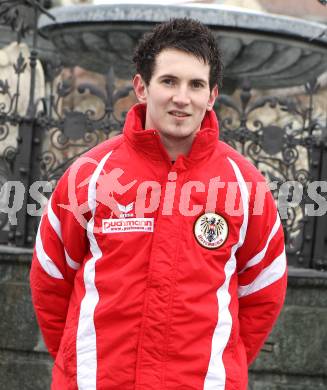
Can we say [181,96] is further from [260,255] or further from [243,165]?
[260,255]

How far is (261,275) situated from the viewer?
3.37 meters

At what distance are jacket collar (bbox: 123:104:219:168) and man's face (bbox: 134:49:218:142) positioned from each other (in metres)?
0.04

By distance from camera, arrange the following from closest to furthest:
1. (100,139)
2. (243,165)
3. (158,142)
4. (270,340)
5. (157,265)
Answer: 1. (157,265)
2. (158,142)
3. (243,165)
4. (270,340)
5. (100,139)

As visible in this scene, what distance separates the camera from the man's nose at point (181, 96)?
123 inches

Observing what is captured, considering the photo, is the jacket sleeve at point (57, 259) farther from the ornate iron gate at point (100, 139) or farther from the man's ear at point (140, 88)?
the ornate iron gate at point (100, 139)

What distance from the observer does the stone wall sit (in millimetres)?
5625

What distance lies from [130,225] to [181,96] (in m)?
0.42

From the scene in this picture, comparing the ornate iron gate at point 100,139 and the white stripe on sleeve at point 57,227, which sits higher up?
the ornate iron gate at point 100,139

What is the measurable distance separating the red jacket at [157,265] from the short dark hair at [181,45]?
147mm

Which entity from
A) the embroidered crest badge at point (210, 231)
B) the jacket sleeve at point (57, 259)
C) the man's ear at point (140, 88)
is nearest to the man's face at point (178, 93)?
the man's ear at point (140, 88)

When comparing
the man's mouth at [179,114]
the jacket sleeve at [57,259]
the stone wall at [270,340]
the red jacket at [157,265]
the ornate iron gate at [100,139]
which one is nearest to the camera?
the red jacket at [157,265]

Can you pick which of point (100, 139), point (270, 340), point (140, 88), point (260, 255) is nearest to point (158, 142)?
point (140, 88)

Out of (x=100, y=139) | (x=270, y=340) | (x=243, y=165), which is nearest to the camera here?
(x=243, y=165)

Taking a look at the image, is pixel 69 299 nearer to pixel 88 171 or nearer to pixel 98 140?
pixel 88 171
